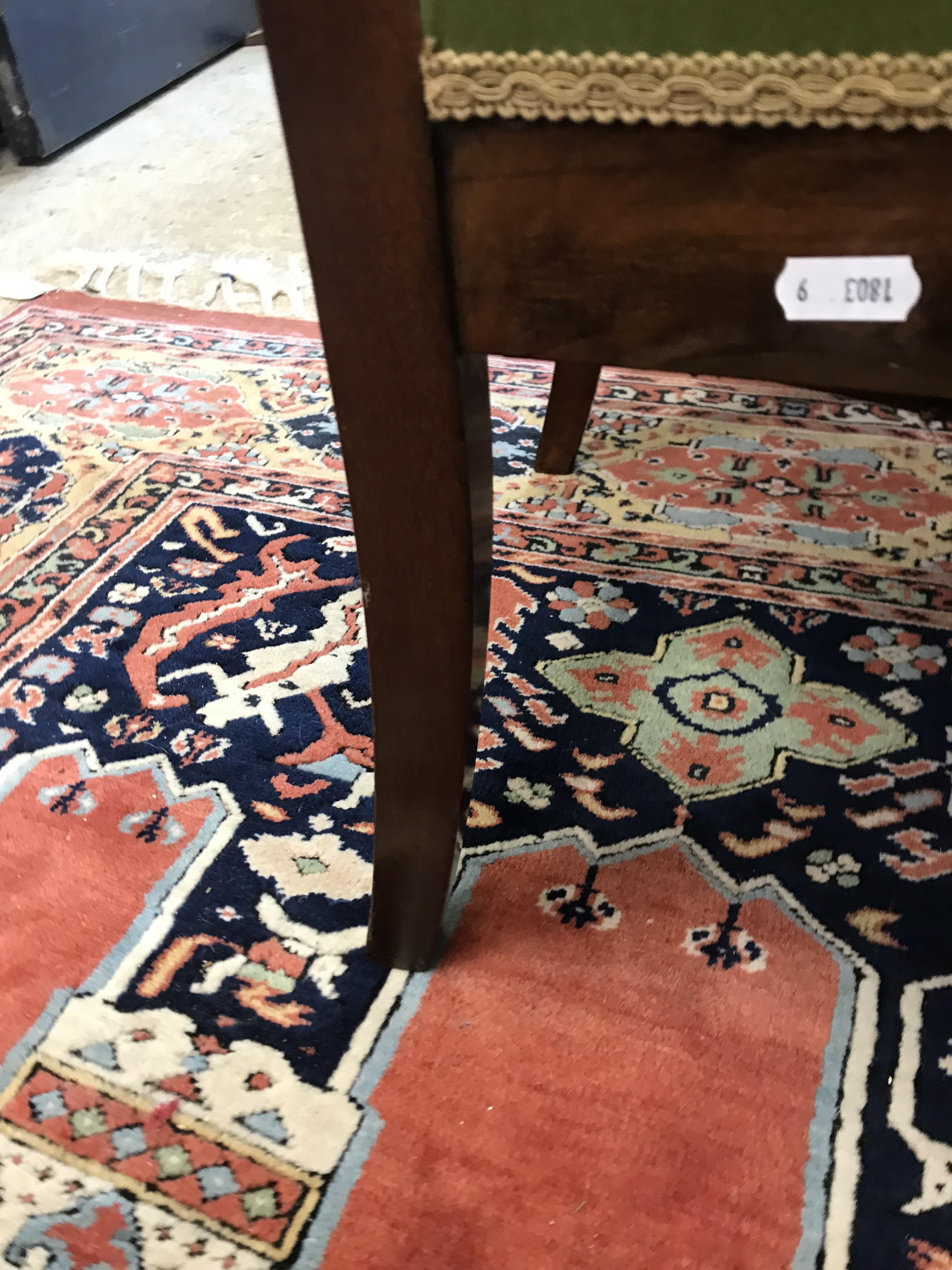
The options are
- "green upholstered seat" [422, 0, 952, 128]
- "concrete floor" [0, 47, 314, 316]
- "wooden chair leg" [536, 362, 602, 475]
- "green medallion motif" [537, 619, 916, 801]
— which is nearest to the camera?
"green upholstered seat" [422, 0, 952, 128]

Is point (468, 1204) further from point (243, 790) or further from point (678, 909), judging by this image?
point (243, 790)

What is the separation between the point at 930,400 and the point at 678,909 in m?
0.71

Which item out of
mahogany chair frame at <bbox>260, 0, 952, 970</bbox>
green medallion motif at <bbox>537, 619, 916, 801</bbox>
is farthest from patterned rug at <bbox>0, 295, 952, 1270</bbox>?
mahogany chair frame at <bbox>260, 0, 952, 970</bbox>

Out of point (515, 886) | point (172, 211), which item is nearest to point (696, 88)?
point (515, 886)

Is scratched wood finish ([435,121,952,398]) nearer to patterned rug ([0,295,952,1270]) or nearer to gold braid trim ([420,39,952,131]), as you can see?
gold braid trim ([420,39,952,131])

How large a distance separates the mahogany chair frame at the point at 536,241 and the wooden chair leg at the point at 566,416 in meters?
0.70

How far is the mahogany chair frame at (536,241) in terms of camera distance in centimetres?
38

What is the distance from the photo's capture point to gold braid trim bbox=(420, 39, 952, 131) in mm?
352

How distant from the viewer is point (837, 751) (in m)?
0.86

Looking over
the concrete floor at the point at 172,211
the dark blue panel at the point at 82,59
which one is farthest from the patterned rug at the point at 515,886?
the dark blue panel at the point at 82,59

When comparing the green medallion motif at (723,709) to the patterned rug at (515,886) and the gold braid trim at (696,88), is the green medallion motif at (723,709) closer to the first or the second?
the patterned rug at (515,886)

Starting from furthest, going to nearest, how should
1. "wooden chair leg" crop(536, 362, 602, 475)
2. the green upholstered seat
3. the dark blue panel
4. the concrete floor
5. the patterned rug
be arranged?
the dark blue panel < the concrete floor < "wooden chair leg" crop(536, 362, 602, 475) < the patterned rug < the green upholstered seat

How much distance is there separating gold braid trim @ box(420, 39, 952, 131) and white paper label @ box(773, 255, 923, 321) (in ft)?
0.16

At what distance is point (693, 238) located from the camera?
0.40m
